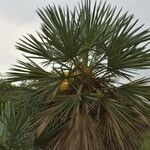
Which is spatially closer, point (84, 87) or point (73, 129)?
point (73, 129)

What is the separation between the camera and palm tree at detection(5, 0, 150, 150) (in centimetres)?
1041

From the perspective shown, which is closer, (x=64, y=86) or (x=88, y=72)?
(x=64, y=86)

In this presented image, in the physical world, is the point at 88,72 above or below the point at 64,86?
above

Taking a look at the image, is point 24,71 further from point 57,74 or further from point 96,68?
point 96,68

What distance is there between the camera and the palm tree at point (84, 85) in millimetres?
10414

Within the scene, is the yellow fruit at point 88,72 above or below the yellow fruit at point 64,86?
above

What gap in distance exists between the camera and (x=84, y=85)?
1099cm

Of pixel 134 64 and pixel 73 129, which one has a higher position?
pixel 134 64

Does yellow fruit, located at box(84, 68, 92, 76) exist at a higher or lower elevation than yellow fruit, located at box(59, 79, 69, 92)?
higher

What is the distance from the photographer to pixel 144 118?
34.2ft

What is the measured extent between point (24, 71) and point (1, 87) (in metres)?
0.61

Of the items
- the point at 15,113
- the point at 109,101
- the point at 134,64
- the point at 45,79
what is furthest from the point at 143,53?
the point at 15,113

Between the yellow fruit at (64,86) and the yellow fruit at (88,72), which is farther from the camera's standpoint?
the yellow fruit at (88,72)

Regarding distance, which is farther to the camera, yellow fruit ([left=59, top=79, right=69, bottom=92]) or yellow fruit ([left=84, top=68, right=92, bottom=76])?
yellow fruit ([left=84, top=68, right=92, bottom=76])
